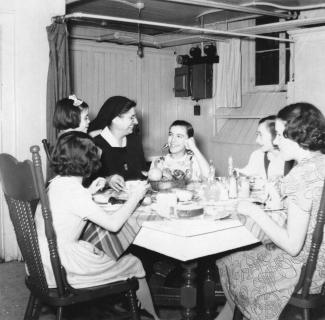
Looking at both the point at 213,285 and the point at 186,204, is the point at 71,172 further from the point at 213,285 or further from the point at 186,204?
the point at 213,285

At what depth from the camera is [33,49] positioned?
13.7 ft

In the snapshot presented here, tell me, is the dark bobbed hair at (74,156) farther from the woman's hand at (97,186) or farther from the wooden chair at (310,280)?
the wooden chair at (310,280)

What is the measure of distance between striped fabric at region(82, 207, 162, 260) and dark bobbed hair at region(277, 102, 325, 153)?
741mm

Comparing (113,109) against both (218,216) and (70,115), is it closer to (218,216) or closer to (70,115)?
(70,115)

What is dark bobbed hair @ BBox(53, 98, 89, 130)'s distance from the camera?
3602 mm

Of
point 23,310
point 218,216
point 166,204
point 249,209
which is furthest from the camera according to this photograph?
point 23,310

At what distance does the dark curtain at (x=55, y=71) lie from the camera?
4.07 meters

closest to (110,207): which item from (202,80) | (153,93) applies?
(202,80)

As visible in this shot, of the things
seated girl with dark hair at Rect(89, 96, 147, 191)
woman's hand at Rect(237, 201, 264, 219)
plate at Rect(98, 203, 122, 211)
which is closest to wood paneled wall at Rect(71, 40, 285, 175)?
seated girl with dark hair at Rect(89, 96, 147, 191)

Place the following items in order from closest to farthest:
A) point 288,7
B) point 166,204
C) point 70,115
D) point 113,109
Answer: point 166,204, point 70,115, point 113,109, point 288,7

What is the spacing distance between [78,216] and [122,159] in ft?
5.09

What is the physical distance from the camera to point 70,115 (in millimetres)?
3596

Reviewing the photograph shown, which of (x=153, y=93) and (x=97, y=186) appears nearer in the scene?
(x=97, y=186)

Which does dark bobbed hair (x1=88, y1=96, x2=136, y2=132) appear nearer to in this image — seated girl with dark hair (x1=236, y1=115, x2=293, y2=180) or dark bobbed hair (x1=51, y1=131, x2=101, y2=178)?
seated girl with dark hair (x1=236, y1=115, x2=293, y2=180)
